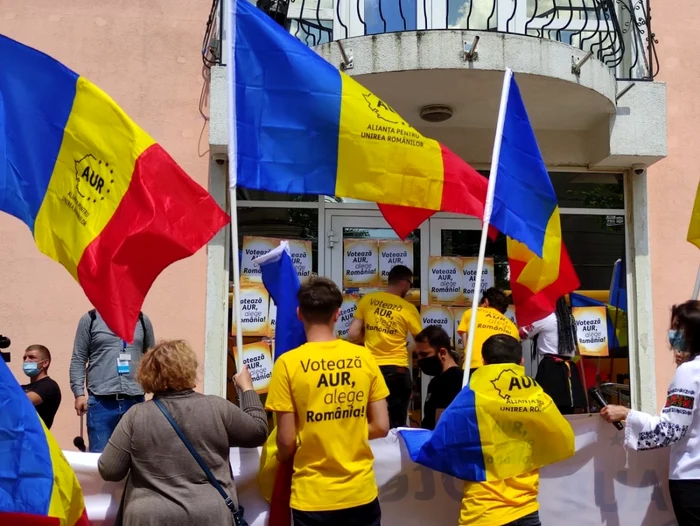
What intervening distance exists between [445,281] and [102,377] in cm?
349

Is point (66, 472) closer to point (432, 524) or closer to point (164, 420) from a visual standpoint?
point (164, 420)

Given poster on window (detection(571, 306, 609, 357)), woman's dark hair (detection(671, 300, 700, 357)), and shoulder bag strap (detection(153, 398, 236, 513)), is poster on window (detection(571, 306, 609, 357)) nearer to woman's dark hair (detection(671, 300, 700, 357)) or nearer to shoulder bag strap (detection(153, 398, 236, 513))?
woman's dark hair (detection(671, 300, 700, 357))

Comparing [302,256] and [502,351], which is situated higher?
[302,256]

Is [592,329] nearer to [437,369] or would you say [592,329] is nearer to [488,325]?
[488,325]

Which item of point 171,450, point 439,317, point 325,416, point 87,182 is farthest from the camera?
point 439,317

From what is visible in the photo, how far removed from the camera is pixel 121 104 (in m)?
7.46

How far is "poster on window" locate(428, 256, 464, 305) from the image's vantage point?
775 centimetres

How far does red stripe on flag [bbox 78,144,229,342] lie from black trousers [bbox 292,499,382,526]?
1.15m

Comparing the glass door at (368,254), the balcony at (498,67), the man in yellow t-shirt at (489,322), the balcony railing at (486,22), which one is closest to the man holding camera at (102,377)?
the balcony at (498,67)

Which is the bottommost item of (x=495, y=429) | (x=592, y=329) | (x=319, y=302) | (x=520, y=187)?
(x=495, y=429)

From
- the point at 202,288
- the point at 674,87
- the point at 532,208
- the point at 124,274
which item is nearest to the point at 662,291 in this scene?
the point at 674,87

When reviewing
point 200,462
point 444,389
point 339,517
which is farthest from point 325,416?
point 444,389

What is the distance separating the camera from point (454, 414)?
3729 mm

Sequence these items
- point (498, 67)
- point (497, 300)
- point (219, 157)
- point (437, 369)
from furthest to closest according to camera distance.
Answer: point (219, 157), point (497, 300), point (498, 67), point (437, 369)
